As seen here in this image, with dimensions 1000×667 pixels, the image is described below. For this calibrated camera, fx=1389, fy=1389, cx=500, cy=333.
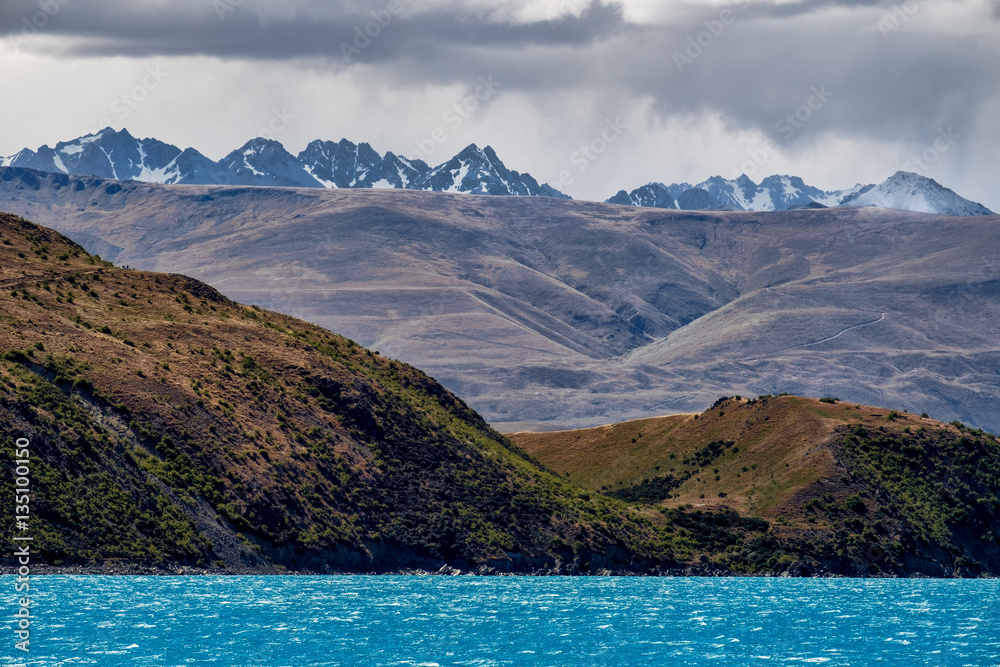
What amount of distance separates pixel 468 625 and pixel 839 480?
Answer: 315 ft

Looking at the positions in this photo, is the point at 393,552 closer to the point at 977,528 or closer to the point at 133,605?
the point at 133,605

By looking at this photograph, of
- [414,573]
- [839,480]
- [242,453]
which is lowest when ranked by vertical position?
[414,573]

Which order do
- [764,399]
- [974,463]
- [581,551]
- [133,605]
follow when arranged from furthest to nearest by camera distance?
1. [764,399]
2. [974,463]
3. [581,551]
4. [133,605]

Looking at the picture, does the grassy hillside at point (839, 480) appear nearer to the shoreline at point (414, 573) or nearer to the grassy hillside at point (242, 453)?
the shoreline at point (414, 573)

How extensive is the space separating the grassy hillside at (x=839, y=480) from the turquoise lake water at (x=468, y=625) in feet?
136

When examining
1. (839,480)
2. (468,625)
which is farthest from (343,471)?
(839,480)

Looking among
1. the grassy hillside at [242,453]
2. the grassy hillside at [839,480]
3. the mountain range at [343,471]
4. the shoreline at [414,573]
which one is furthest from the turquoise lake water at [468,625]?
the grassy hillside at [839,480]

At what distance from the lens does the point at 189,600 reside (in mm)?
85812

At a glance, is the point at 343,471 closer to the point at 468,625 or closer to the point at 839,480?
the point at 468,625

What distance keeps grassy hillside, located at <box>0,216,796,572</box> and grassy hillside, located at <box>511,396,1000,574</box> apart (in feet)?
32.5

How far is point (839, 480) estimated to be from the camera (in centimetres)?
16525

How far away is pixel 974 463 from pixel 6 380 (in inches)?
4488

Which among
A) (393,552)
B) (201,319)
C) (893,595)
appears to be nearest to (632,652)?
(893,595)

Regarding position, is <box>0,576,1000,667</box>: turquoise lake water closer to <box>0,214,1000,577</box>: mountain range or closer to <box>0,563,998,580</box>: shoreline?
<box>0,563,998,580</box>: shoreline
